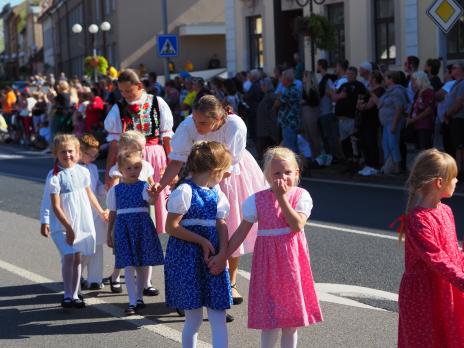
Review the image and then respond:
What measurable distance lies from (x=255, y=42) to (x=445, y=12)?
63.0 ft

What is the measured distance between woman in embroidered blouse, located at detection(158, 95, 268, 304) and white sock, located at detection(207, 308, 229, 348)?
1.55 meters

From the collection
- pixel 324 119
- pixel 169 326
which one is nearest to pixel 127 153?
pixel 169 326

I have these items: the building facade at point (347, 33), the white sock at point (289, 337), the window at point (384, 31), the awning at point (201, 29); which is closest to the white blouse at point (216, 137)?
the white sock at point (289, 337)

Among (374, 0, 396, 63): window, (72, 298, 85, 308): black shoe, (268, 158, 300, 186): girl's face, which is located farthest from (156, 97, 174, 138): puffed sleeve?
(374, 0, 396, 63): window

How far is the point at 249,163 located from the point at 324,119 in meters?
9.80

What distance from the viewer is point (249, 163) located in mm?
7480

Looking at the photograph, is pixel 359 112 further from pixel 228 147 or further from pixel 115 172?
pixel 228 147

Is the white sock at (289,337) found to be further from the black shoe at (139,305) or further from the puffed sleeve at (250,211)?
the black shoe at (139,305)

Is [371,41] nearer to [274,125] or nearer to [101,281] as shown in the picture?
[274,125]

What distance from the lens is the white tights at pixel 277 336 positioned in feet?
17.8

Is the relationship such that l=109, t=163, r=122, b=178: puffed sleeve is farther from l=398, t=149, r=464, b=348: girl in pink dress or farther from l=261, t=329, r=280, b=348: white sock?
l=398, t=149, r=464, b=348: girl in pink dress

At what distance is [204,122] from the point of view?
6.88 metres

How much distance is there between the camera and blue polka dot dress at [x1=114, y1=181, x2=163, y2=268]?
7.29m

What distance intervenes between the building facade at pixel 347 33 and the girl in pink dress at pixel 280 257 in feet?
48.0
